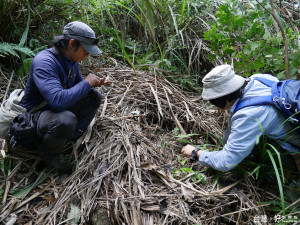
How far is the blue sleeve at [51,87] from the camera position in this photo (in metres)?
2.02

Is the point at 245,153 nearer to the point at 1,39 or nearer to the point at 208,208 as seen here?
the point at 208,208

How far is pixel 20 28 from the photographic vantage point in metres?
3.11

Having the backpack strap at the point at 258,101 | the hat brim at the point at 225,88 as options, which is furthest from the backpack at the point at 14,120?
the backpack strap at the point at 258,101

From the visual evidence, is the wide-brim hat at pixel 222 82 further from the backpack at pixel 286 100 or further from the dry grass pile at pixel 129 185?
the dry grass pile at pixel 129 185

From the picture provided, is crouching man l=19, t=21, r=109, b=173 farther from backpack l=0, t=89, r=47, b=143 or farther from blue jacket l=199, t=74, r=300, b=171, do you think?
blue jacket l=199, t=74, r=300, b=171

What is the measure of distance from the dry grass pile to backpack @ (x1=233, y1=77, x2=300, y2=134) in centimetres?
64

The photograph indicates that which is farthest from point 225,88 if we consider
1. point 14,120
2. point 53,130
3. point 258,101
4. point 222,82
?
point 14,120

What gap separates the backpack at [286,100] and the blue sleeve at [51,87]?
1.35 metres

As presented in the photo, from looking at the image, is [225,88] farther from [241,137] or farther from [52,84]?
[52,84]

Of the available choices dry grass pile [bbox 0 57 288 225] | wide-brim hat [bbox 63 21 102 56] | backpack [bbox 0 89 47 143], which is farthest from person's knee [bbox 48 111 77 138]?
wide-brim hat [bbox 63 21 102 56]

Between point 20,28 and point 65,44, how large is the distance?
131cm

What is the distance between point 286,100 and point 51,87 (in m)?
1.76

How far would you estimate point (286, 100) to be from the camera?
185 centimetres

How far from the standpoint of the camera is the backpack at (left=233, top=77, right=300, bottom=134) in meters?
1.83
